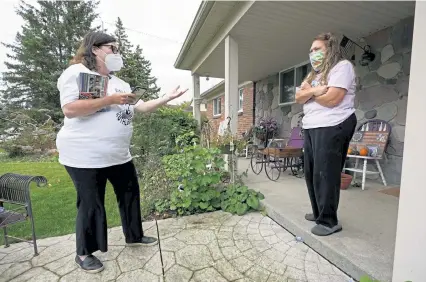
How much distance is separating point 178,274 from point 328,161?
1343mm

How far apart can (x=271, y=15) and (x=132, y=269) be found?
3092 millimetres

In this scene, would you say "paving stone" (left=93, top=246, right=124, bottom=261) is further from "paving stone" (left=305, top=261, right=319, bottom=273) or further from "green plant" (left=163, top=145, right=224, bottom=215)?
"paving stone" (left=305, top=261, right=319, bottom=273)

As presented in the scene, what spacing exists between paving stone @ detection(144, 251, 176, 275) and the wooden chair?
266cm

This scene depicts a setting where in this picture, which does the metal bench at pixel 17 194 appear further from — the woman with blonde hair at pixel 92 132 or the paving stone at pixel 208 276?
the paving stone at pixel 208 276

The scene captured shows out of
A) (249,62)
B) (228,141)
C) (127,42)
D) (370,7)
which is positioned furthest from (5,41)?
(370,7)

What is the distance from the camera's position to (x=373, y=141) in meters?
3.25

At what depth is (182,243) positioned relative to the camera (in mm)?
1932

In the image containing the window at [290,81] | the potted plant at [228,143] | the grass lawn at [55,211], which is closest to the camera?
the grass lawn at [55,211]

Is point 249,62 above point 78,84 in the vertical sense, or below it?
above

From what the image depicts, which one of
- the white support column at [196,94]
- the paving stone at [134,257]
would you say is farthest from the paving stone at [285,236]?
the white support column at [196,94]

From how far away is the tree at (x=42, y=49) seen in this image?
14923mm

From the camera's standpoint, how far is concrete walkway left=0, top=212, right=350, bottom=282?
151 centimetres

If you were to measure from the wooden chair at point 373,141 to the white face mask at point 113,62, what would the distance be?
10.3 ft

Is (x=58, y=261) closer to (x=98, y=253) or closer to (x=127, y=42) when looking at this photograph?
(x=98, y=253)
